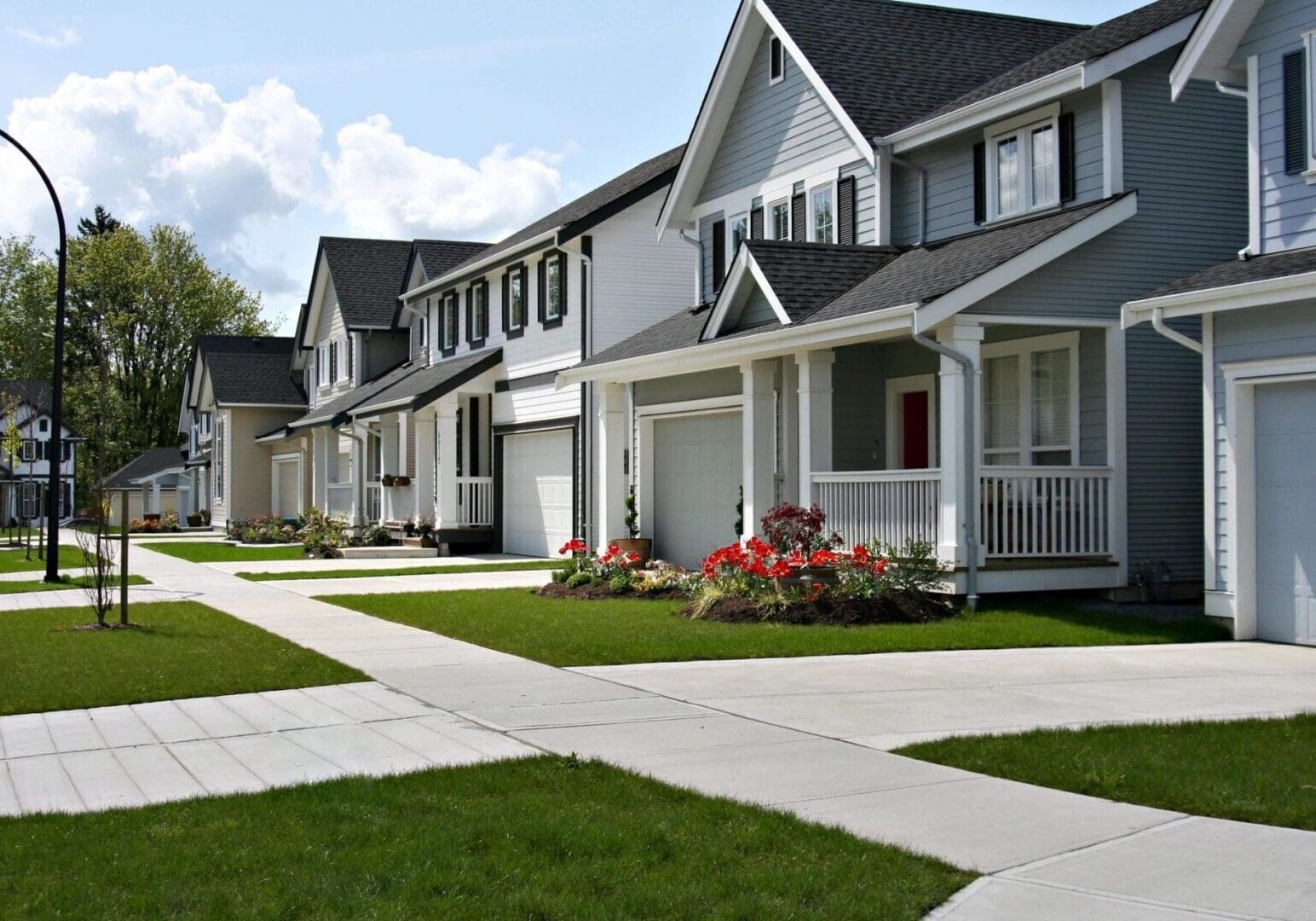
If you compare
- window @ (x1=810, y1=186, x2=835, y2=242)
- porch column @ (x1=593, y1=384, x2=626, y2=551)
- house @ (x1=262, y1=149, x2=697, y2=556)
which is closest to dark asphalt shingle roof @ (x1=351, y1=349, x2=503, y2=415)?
house @ (x1=262, y1=149, x2=697, y2=556)

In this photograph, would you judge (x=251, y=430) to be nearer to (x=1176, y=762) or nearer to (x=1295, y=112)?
(x=1295, y=112)

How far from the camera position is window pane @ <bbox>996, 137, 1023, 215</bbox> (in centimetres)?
1769

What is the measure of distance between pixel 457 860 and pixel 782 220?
17.1m

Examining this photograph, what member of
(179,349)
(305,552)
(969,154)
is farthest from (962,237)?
(179,349)

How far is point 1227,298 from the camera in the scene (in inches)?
518

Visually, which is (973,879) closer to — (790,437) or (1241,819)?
(1241,819)

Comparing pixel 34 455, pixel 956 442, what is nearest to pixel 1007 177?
pixel 956 442

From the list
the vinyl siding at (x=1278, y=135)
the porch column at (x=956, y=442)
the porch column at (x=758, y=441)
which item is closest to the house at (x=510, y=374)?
the porch column at (x=758, y=441)

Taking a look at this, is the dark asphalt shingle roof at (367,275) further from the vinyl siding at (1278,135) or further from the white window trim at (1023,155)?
the vinyl siding at (1278,135)

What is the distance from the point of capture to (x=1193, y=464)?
55.6 feet

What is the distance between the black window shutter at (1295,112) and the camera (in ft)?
43.5

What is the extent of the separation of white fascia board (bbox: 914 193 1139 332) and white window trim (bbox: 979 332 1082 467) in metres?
1.47

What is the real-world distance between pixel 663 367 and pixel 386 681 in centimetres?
1030

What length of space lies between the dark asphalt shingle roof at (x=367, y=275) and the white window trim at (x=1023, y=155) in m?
23.1
